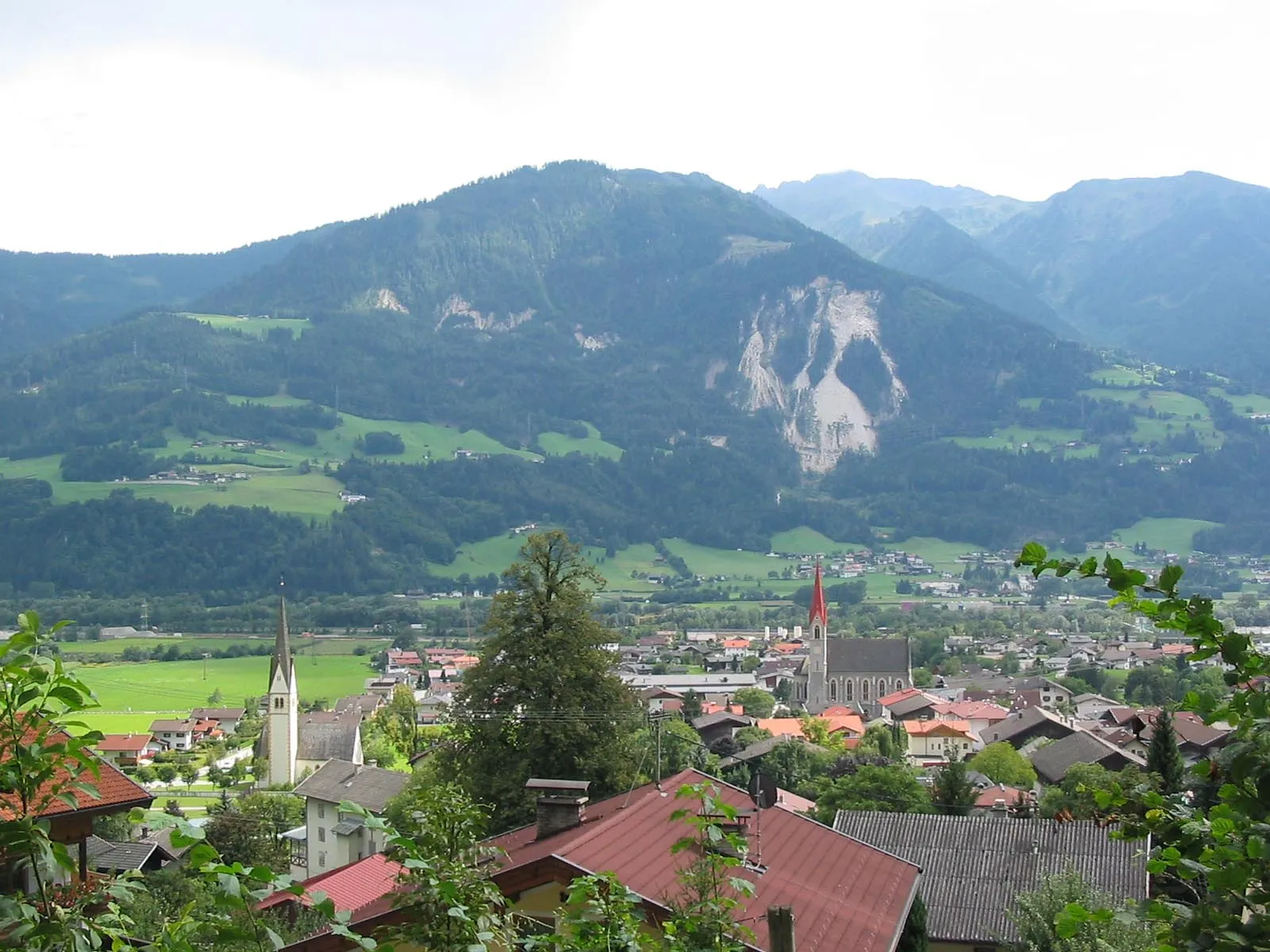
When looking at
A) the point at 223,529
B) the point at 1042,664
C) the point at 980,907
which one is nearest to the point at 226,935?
the point at 980,907

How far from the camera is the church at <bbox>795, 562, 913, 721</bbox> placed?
99.9 meters

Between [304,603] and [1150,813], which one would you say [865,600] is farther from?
[1150,813]

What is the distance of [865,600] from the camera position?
530ft

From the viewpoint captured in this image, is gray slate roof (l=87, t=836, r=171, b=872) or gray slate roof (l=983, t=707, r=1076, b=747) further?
gray slate roof (l=983, t=707, r=1076, b=747)

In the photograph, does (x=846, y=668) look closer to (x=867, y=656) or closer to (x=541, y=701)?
(x=867, y=656)

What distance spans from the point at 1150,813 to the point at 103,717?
88.9m

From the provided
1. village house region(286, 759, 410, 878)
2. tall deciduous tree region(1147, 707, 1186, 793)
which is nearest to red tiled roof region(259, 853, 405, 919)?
village house region(286, 759, 410, 878)

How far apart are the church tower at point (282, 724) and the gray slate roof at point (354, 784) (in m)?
21.5

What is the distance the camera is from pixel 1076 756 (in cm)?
4841

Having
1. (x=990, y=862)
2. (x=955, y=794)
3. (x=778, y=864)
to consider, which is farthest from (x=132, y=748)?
(x=778, y=864)

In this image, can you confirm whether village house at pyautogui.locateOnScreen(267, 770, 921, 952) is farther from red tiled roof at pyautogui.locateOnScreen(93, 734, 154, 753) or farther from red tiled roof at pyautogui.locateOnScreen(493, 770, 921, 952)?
red tiled roof at pyautogui.locateOnScreen(93, 734, 154, 753)

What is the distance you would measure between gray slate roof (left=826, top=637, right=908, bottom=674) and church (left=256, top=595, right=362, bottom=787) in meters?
41.7

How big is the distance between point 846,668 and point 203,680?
46519 mm

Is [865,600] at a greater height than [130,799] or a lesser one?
lesser
